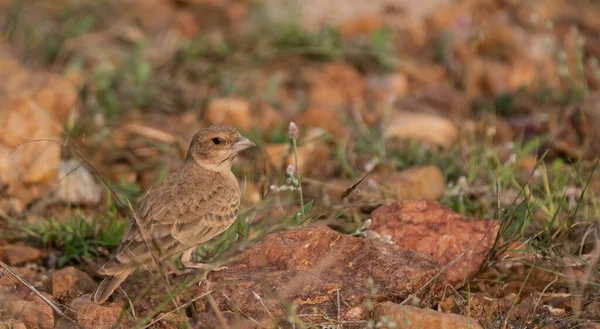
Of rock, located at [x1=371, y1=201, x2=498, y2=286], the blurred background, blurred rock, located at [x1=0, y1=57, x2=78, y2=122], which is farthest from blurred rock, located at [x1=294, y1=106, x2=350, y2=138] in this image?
rock, located at [x1=371, y1=201, x2=498, y2=286]

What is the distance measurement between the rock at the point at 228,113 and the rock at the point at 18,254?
8.26 feet

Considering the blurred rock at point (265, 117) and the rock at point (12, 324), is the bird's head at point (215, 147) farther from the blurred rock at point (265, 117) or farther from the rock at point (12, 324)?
the blurred rock at point (265, 117)

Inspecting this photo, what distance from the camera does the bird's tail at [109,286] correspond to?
13.5 ft

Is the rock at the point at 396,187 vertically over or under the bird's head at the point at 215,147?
under

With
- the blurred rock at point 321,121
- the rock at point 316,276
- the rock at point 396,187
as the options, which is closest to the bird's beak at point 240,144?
the rock at point 316,276

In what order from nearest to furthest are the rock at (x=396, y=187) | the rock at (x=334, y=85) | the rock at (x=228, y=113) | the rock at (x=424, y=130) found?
the rock at (x=396, y=187) → the rock at (x=424, y=130) → the rock at (x=228, y=113) → the rock at (x=334, y=85)

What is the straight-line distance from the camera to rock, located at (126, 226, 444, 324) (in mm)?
4102

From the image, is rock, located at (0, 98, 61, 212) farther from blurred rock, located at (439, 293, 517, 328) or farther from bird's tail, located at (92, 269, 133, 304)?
blurred rock, located at (439, 293, 517, 328)

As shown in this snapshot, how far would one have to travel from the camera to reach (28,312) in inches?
165

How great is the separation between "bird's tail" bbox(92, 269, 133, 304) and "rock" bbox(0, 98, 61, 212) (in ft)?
6.22

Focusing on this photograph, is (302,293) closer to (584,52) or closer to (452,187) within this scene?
(452,187)

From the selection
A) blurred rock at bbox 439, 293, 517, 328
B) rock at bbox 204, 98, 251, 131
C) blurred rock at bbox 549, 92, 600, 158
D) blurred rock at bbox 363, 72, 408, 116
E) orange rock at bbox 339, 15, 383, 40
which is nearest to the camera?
blurred rock at bbox 439, 293, 517, 328

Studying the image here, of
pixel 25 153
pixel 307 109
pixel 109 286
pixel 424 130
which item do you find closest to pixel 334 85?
pixel 307 109

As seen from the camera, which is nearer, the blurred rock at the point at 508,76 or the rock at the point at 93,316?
the rock at the point at 93,316
